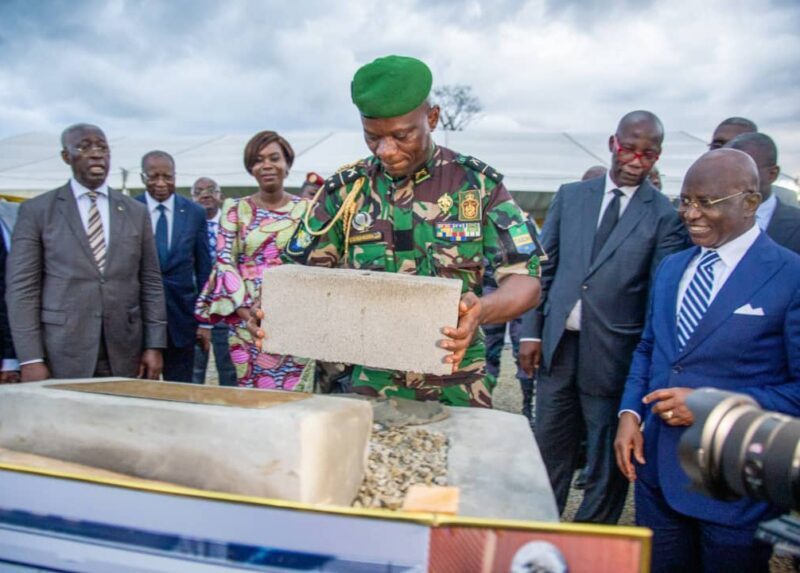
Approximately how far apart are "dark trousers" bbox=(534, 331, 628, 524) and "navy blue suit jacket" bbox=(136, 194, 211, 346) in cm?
240

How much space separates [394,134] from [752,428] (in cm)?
137

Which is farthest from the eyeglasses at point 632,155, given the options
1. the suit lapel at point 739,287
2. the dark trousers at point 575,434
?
the suit lapel at point 739,287

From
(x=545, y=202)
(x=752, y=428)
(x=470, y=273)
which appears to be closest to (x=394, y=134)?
(x=470, y=273)

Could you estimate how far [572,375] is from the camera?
3217mm

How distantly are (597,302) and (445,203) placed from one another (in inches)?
46.1

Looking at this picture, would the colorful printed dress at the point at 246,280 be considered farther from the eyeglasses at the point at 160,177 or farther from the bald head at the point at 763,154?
the bald head at the point at 763,154

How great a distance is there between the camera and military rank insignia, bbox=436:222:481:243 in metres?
2.26

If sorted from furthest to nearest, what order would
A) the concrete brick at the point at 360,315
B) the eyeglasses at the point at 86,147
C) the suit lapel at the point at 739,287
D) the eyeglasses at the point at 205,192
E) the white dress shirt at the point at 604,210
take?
the eyeglasses at the point at 205,192
the eyeglasses at the point at 86,147
the white dress shirt at the point at 604,210
the suit lapel at the point at 739,287
the concrete brick at the point at 360,315

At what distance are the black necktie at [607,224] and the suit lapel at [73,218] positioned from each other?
8.22 ft

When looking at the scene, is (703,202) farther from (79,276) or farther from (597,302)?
(79,276)

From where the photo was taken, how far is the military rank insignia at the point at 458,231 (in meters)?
2.26

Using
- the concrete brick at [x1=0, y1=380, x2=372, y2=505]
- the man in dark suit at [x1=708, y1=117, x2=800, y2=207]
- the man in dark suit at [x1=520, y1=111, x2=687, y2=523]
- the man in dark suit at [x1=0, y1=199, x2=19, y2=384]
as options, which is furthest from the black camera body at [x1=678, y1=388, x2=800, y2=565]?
the man in dark suit at [x1=0, y1=199, x2=19, y2=384]

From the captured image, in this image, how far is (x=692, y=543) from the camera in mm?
2127

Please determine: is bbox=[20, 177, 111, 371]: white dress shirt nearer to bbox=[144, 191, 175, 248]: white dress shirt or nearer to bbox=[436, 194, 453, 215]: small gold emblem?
bbox=[144, 191, 175, 248]: white dress shirt
